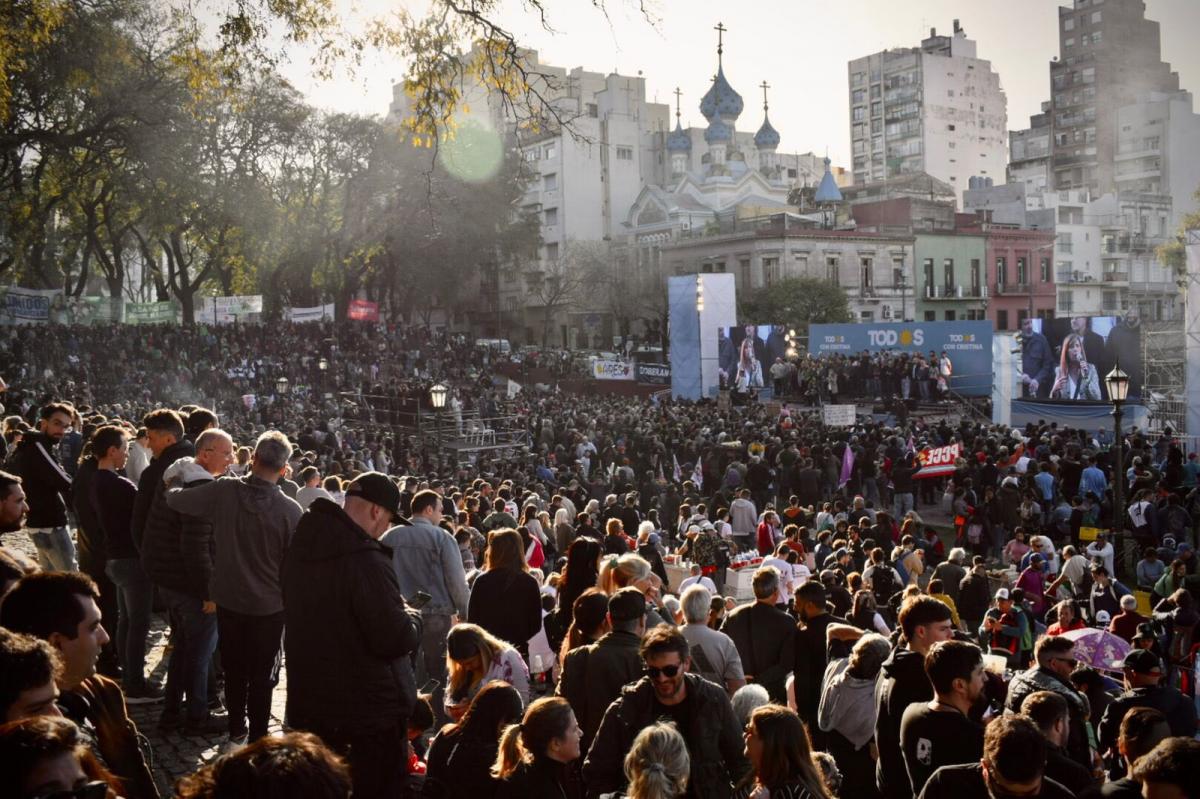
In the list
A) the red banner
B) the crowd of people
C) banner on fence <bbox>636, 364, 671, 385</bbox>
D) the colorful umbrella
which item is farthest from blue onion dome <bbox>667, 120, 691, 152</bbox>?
the colorful umbrella

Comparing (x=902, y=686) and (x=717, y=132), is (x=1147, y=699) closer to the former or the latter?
(x=902, y=686)

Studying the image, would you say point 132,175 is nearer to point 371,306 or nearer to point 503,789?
point 371,306

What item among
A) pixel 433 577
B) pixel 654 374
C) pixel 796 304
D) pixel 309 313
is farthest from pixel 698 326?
pixel 433 577

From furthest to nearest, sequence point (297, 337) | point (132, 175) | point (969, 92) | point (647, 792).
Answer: point (969, 92), point (297, 337), point (132, 175), point (647, 792)

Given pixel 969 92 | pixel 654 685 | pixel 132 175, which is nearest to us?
pixel 654 685

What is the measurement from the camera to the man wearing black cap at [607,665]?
4961mm

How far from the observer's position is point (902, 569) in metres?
11.7

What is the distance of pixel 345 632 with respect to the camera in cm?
441

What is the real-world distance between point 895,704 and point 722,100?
245ft

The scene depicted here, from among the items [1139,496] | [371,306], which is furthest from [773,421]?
[371,306]

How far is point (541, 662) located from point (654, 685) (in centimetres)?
266

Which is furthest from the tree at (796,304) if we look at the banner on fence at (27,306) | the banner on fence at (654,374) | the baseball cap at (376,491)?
the baseball cap at (376,491)

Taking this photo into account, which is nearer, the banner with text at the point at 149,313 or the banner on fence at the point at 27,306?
the banner on fence at the point at 27,306

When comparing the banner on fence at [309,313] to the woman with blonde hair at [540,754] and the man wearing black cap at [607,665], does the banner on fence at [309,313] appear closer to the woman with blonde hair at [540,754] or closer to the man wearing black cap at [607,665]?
the man wearing black cap at [607,665]
